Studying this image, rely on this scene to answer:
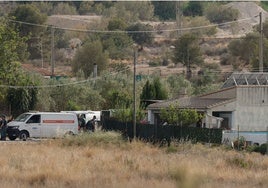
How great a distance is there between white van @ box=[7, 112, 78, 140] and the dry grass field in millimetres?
9439

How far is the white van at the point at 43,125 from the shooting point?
166ft

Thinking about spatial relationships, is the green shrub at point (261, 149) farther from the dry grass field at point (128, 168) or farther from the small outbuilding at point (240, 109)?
the small outbuilding at point (240, 109)

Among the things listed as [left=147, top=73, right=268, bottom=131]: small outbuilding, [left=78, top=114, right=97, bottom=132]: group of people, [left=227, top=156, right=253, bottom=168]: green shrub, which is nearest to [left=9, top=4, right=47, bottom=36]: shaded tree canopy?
[left=78, top=114, right=97, bottom=132]: group of people

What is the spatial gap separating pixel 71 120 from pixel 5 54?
1122cm

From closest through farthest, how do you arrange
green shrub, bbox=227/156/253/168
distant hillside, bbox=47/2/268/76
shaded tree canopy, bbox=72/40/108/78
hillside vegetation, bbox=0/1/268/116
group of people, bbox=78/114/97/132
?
green shrub, bbox=227/156/253/168 → group of people, bbox=78/114/97/132 → hillside vegetation, bbox=0/1/268/116 → shaded tree canopy, bbox=72/40/108/78 → distant hillside, bbox=47/2/268/76

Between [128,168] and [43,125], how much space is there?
23980 mm

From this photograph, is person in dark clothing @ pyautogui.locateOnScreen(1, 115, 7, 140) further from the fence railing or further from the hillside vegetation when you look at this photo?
the hillside vegetation

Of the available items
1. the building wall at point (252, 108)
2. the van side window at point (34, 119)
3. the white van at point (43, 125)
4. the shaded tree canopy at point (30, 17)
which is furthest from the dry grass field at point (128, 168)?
the shaded tree canopy at point (30, 17)

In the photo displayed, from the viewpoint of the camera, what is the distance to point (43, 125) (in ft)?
167

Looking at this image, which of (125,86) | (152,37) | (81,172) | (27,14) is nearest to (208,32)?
(152,37)

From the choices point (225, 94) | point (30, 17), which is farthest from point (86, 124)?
point (30, 17)

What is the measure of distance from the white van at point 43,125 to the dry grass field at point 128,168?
9.44 metres

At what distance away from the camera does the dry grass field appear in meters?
22.0

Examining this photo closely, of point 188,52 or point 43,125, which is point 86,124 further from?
point 188,52
